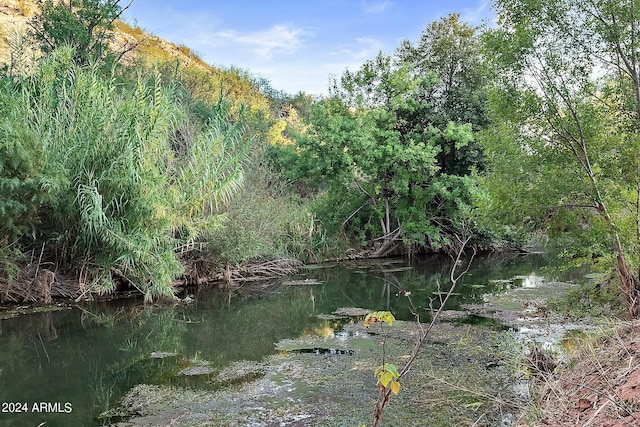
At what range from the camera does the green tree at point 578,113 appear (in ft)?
19.9

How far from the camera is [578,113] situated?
629 centimetres

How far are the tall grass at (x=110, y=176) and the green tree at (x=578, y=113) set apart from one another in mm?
5513

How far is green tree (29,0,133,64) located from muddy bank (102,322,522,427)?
10444 millimetres

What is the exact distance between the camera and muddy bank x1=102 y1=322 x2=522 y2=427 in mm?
4465

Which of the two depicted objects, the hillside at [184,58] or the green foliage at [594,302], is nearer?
the green foliage at [594,302]

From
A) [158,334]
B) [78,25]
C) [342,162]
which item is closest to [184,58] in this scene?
[78,25]

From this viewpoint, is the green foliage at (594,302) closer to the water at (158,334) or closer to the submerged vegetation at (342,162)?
the submerged vegetation at (342,162)

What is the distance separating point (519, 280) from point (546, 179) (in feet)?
21.3

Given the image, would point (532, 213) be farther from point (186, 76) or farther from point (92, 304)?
point (186, 76)

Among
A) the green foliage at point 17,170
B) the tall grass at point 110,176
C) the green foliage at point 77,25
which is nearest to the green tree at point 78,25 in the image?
the green foliage at point 77,25

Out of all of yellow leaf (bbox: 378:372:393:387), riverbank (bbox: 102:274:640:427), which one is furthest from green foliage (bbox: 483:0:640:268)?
yellow leaf (bbox: 378:372:393:387)

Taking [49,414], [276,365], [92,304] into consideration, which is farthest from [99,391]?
[92,304]

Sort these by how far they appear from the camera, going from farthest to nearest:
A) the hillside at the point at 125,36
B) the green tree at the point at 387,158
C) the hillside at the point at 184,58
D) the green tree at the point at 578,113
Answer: the hillside at the point at 125,36, the hillside at the point at 184,58, the green tree at the point at 387,158, the green tree at the point at 578,113

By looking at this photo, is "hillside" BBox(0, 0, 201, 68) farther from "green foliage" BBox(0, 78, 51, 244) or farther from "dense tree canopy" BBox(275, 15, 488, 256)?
"green foliage" BBox(0, 78, 51, 244)
